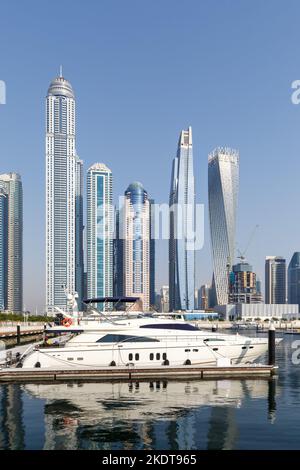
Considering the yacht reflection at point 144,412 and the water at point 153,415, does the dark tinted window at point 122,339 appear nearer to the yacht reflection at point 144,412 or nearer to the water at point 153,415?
the yacht reflection at point 144,412

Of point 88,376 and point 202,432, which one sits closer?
point 202,432

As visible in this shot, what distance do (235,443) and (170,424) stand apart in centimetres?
412

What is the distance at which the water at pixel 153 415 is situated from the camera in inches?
867

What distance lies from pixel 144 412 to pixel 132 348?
42.0 feet

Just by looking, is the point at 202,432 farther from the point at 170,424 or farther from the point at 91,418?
the point at 91,418

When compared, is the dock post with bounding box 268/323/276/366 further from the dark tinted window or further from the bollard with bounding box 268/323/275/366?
the dark tinted window

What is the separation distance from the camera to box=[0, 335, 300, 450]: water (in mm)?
22031

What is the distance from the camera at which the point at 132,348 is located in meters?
40.4

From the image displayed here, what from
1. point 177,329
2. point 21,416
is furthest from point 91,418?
point 177,329

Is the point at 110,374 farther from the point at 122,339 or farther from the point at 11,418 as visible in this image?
the point at 11,418

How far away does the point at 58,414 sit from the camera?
2742 cm

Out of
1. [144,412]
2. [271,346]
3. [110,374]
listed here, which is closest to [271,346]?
[271,346]

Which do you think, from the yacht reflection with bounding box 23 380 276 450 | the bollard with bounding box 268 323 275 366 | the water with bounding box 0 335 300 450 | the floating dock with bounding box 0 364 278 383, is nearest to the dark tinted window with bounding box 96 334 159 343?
the floating dock with bounding box 0 364 278 383
